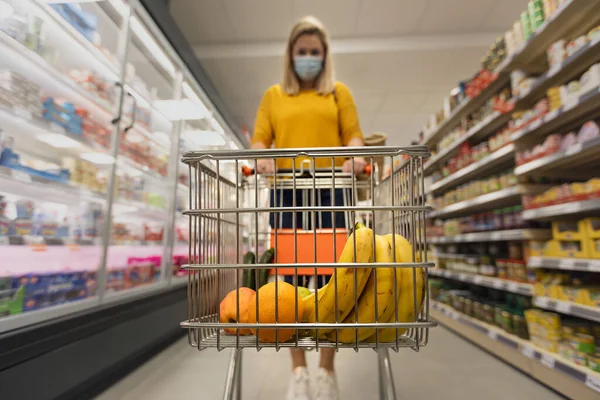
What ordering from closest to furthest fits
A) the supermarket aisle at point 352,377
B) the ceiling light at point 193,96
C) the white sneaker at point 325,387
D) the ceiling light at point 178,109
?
the white sneaker at point 325,387, the supermarket aisle at point 352,377, the ceiling light at point 178,109, the ceiling light at point 193,96

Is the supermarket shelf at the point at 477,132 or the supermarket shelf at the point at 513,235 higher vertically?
the supermarket shelf at the point at 477,132

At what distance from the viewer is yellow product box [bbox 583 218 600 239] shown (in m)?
1.55

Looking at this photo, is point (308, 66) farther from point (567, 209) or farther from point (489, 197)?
point (489, 197)

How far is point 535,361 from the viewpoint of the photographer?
73.0 inches

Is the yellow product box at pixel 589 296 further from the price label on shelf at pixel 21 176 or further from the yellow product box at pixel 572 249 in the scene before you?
the price label on shelf at pixel 21 176

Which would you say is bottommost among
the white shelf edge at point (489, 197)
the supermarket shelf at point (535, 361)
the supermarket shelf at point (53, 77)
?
the supermarket shelf at point (535, 361)

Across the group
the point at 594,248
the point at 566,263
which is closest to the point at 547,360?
the point at 566,263

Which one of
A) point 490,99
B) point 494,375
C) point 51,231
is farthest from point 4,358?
point 490,99

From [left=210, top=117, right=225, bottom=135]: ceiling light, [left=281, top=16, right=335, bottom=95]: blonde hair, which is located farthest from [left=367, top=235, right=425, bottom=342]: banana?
[left=210, top=117, right=225, bottom=135]: ceiling light

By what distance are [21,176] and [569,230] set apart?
261 cm

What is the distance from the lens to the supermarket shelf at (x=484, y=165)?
93.0 inches

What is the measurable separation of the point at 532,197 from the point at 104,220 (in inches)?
101

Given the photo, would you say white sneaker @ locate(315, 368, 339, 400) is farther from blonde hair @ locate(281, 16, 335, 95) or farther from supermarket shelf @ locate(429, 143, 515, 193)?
supermarket shelf @ locate(429, 143, 515, 193)

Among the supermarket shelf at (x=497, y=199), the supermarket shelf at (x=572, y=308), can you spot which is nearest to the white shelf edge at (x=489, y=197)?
the supermarket shelf at (x=497, y=199)
